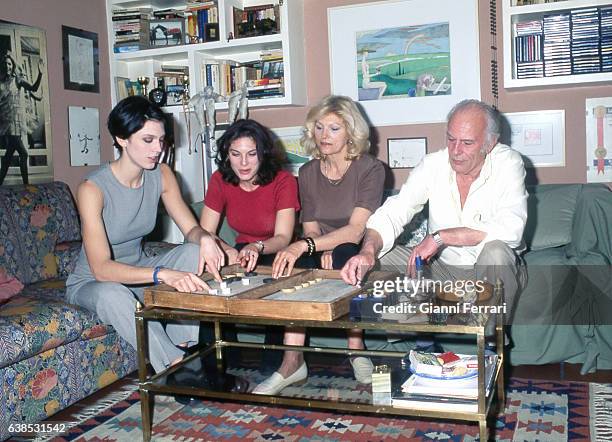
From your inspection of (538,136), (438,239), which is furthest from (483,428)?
(538,136)

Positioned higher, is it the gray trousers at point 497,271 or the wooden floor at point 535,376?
the gray trousers at point 497,271

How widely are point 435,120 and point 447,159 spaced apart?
3.55ft

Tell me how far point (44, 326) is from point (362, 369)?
1.11 m

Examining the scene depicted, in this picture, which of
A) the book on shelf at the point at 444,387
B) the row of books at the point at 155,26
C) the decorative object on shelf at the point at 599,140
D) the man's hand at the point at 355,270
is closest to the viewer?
the book on shelf at the point at 444,387

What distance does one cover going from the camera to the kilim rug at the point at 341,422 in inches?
82.5

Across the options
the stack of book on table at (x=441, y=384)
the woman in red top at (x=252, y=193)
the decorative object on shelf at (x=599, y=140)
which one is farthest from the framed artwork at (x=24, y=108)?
the decorative object on shelf at (x=599, y=140)

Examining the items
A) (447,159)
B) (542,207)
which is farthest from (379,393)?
(542,207)

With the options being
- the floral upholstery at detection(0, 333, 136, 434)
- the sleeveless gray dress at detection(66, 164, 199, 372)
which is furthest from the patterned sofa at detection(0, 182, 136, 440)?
the sleeveless gray dress at detection(66, 164, 199, 372)

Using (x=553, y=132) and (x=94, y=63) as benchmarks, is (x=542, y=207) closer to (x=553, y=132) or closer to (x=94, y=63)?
(x=553, y=132)

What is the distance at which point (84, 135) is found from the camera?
3920 mm

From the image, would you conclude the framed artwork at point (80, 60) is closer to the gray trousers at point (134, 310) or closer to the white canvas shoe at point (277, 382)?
the gray trousers at point (134, 310)

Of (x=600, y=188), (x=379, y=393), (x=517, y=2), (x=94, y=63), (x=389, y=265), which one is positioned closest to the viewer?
(x=379, y=393)

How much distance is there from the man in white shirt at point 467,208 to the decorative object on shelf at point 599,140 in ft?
3.50

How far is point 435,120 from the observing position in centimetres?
368
